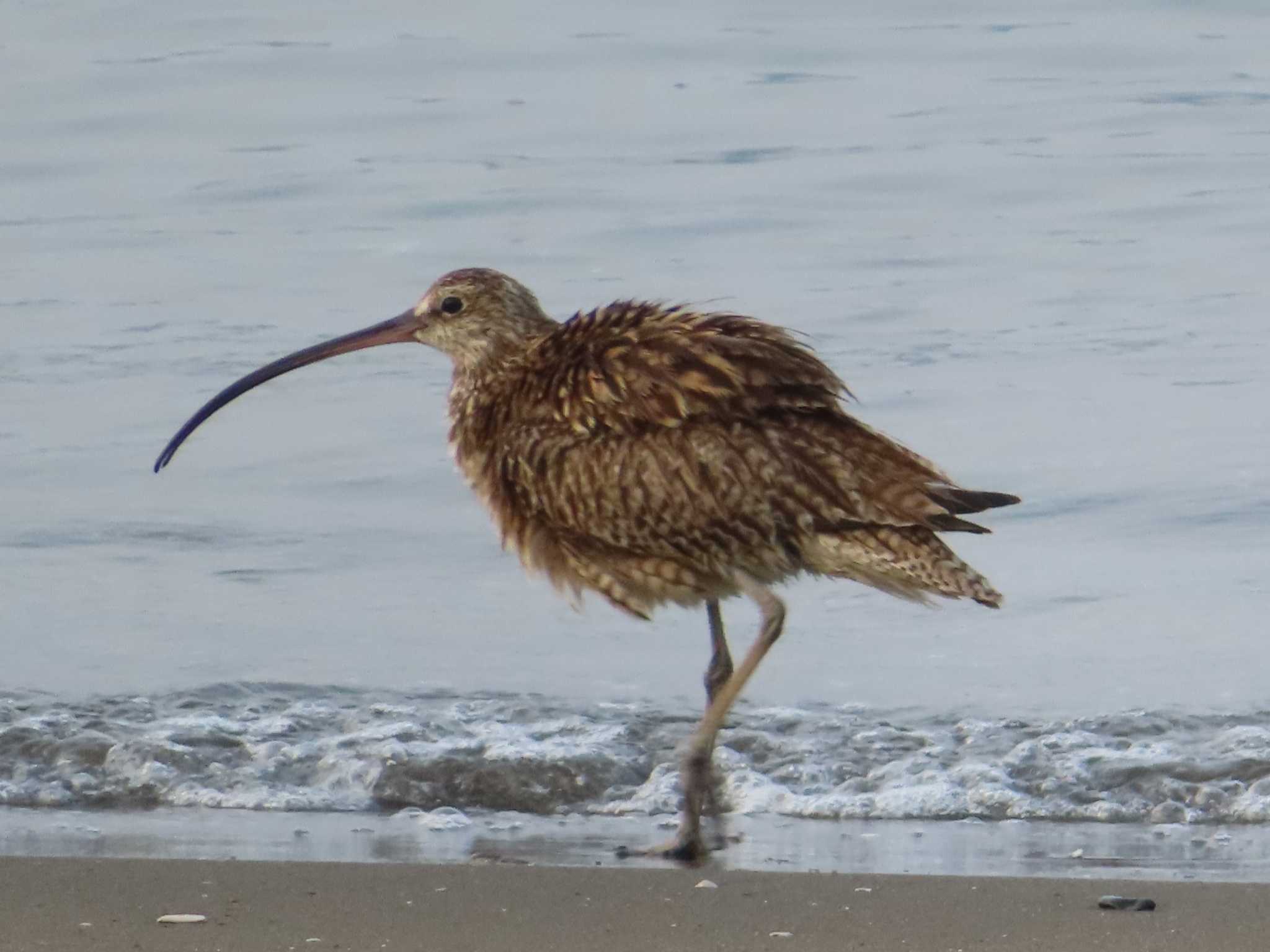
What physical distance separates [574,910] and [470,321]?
2.40 metres

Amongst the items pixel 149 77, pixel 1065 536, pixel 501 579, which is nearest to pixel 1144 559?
pixel 1065 536

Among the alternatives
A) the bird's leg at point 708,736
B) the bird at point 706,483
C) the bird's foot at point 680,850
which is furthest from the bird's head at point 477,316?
the bird's foot at point 680,850

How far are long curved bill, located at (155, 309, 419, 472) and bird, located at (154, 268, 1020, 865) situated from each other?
0.69m

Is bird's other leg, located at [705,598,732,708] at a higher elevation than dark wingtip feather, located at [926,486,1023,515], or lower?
lower

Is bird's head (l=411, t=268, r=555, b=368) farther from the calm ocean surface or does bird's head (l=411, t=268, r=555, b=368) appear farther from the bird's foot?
the bird's foot

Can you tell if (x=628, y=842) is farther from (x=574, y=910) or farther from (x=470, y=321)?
(x=470, y=321)

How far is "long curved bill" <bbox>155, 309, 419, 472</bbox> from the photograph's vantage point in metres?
7.45

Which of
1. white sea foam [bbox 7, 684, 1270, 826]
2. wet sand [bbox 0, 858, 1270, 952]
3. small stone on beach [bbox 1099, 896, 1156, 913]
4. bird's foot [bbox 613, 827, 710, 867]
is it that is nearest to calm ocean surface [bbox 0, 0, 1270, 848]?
white sea foam [bbox 7, 684, 1270, 826]

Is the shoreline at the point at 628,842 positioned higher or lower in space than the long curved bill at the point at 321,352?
lower

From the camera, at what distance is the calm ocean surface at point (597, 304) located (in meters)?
7.44

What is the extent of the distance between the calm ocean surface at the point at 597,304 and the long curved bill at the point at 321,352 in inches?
27.8

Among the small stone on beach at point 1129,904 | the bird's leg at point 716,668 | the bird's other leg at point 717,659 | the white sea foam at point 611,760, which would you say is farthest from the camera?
the bird's other leg at point 717,659

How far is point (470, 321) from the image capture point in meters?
7.22

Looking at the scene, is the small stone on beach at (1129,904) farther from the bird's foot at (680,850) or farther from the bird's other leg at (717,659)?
the bird's other leg at (717,659)
